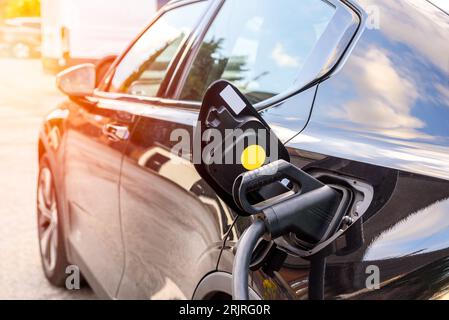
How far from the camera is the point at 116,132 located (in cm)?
266

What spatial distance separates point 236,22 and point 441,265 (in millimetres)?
1432

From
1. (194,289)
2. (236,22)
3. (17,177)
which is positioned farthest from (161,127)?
(17,177)

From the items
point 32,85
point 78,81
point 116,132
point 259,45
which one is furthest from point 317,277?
point 32,85

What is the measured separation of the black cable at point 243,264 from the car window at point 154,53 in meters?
1.62

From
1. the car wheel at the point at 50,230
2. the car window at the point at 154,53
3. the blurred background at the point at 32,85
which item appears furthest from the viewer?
the blurred background at the point at 32,85

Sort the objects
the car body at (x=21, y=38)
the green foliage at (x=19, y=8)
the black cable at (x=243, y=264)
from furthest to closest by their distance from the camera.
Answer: the green foliage at (x=19, y=8) → the car body at (x=21, y=38) → the black cable at (x=243, y=264)

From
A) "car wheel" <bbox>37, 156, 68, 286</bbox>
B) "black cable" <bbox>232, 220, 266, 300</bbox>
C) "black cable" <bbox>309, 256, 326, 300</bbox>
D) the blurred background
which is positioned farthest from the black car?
the blurred background

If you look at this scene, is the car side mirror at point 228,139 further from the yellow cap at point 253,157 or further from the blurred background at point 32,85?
the blurred background at point 32,85

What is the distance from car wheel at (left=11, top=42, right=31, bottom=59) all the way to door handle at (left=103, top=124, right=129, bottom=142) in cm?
2465

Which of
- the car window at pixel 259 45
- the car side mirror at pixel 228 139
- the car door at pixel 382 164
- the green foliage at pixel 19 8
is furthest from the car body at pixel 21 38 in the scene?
the car side mirror at pixel 228 139

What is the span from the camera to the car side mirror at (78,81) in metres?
3.24

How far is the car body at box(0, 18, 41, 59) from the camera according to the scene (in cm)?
2564

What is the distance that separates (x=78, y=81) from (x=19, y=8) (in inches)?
1315

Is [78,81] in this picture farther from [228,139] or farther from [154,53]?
[228,139]
